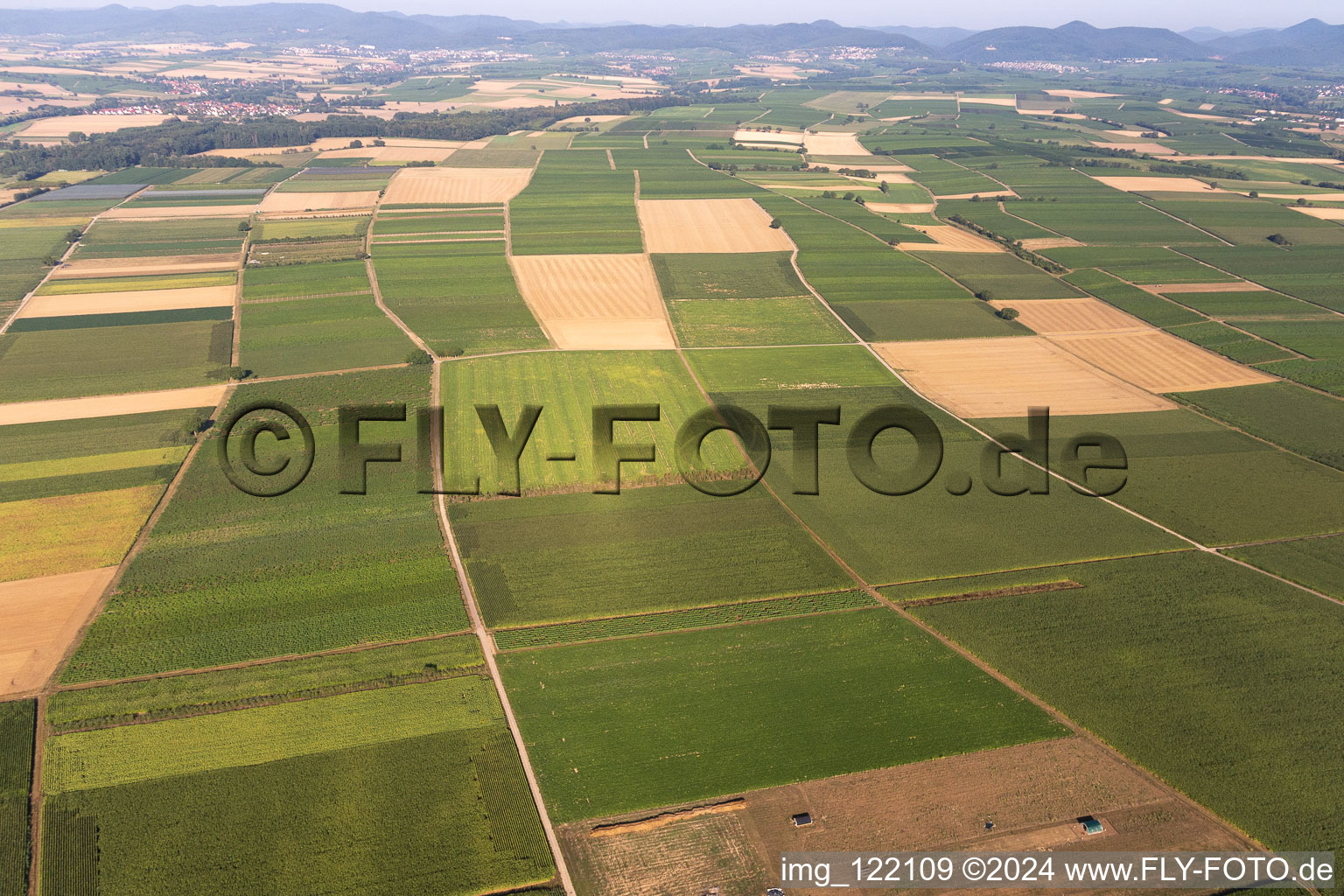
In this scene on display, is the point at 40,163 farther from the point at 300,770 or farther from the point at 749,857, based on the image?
the point at 749,857

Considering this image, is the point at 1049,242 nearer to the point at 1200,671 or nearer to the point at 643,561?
the point at 1200,671

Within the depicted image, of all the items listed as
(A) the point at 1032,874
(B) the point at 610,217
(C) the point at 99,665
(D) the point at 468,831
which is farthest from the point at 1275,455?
(B) the point at 610,217

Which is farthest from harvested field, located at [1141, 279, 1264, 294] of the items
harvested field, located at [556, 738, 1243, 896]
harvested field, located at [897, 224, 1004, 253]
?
harvested field, located at [556, 738, 1243, 896]

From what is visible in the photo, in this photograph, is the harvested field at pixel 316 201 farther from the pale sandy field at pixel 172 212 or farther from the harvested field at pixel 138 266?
the harvested field at pixel 138 266

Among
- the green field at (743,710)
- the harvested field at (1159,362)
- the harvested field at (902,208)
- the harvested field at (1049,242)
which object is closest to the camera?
the green field at (743,710)

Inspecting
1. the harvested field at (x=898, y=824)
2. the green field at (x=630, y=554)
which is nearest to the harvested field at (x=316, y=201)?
the green field at (x=630, y=554)

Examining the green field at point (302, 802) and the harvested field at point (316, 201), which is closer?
the green field at point (302, 802)
